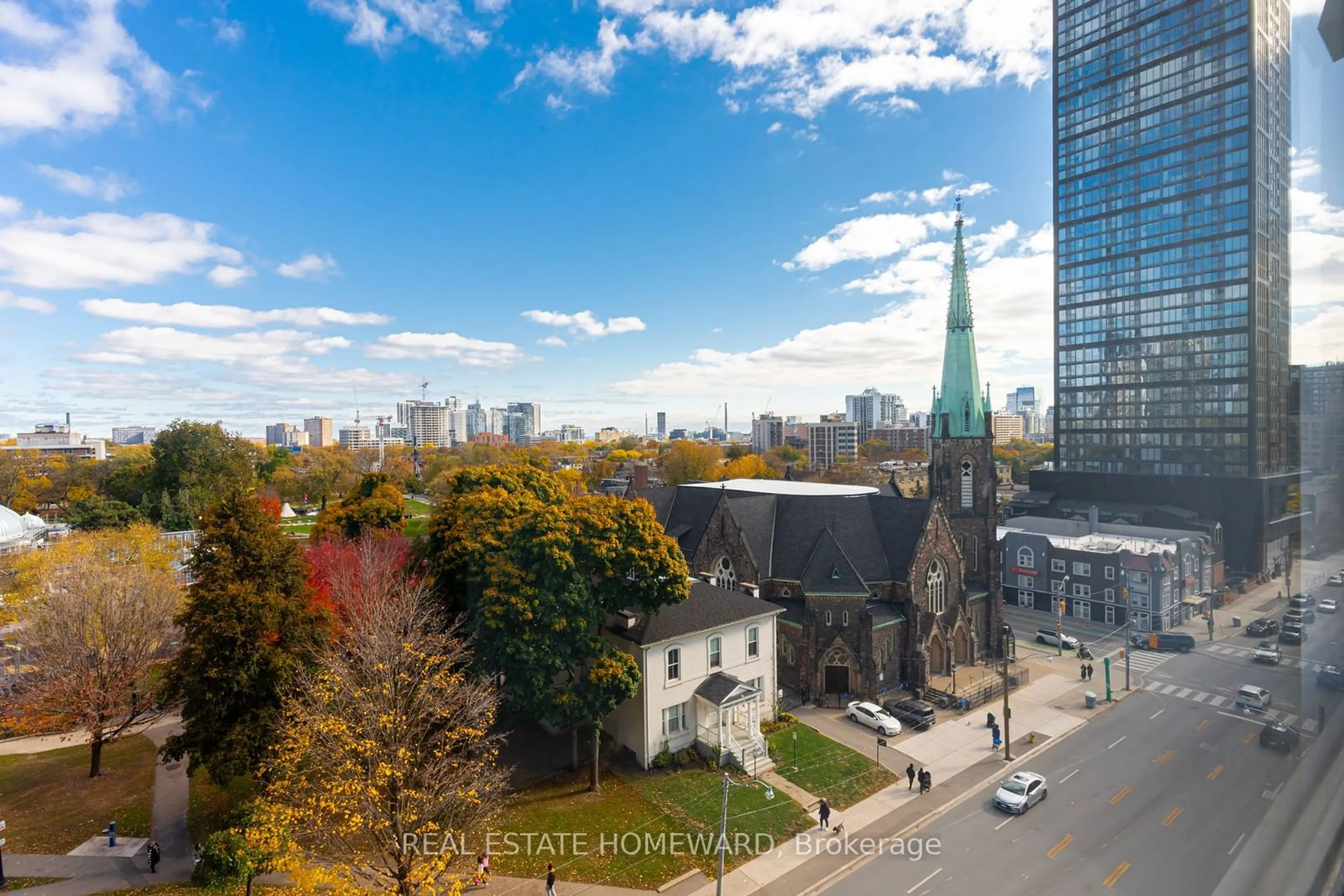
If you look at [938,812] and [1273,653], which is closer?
[1273,653]

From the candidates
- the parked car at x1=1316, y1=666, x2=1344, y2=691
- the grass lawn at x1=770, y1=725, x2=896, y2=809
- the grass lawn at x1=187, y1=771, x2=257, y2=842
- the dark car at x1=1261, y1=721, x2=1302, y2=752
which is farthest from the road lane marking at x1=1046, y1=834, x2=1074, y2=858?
the grass lawn at x1=187, y1=771, x2=257, y2=842

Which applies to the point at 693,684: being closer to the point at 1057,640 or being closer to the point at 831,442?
the point at 1057,640

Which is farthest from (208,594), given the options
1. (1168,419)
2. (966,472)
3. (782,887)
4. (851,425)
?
(851,425)

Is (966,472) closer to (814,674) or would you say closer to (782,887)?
(814,674)

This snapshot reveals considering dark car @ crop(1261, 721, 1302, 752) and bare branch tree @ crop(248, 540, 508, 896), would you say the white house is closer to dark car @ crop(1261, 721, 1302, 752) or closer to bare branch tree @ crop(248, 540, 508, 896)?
bare branch tree @ crop(248, 540, 508, 896)

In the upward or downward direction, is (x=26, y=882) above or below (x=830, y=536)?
below

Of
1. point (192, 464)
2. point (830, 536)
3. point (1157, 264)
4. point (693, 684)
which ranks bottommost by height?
point (693, 684)

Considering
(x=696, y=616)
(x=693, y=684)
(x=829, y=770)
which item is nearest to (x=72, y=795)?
(x=693, y=684)

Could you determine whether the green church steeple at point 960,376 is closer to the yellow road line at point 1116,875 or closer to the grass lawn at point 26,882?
the yellow road line at point 1116,875

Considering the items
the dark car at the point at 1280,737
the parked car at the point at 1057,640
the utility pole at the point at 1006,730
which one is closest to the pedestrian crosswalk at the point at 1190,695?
the parked car at the point at 1057,640
